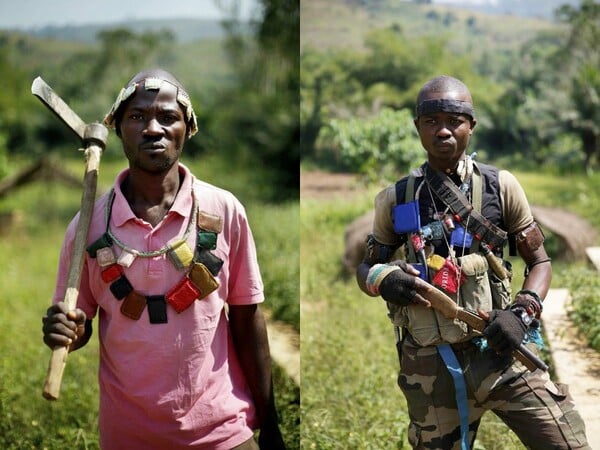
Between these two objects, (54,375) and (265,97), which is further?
(265,97)

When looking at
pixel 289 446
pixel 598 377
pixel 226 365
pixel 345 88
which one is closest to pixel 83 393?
pixel 289 446

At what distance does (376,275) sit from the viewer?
11.0ft

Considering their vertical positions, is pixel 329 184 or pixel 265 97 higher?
pixel 265 97

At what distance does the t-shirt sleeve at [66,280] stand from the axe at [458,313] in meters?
1.12

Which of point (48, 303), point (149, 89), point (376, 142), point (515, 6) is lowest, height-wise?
point (48, 303)

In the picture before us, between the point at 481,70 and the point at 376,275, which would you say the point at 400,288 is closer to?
the point at 376,275

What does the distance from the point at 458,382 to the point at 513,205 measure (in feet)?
2.08

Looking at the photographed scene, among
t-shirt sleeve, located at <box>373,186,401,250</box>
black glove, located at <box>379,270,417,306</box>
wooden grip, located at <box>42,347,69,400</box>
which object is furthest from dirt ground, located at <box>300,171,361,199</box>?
wooden grip, located at <box>42,347,69,400</box>

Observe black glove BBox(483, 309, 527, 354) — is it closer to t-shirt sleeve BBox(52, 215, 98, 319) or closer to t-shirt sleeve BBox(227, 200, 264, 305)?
t-shirt sleeve BBox(227, 200, 264, 305)

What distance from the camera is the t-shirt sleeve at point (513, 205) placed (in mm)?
3398

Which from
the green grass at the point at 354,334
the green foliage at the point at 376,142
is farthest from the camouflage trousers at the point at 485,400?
the green foliage at the point at 376,142

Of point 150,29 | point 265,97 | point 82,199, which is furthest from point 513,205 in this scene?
point 265,97

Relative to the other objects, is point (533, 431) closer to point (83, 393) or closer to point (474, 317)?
point (474, 317)

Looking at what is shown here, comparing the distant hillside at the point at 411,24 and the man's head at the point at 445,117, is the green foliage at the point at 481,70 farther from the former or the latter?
the man's head at the point at 445,117
